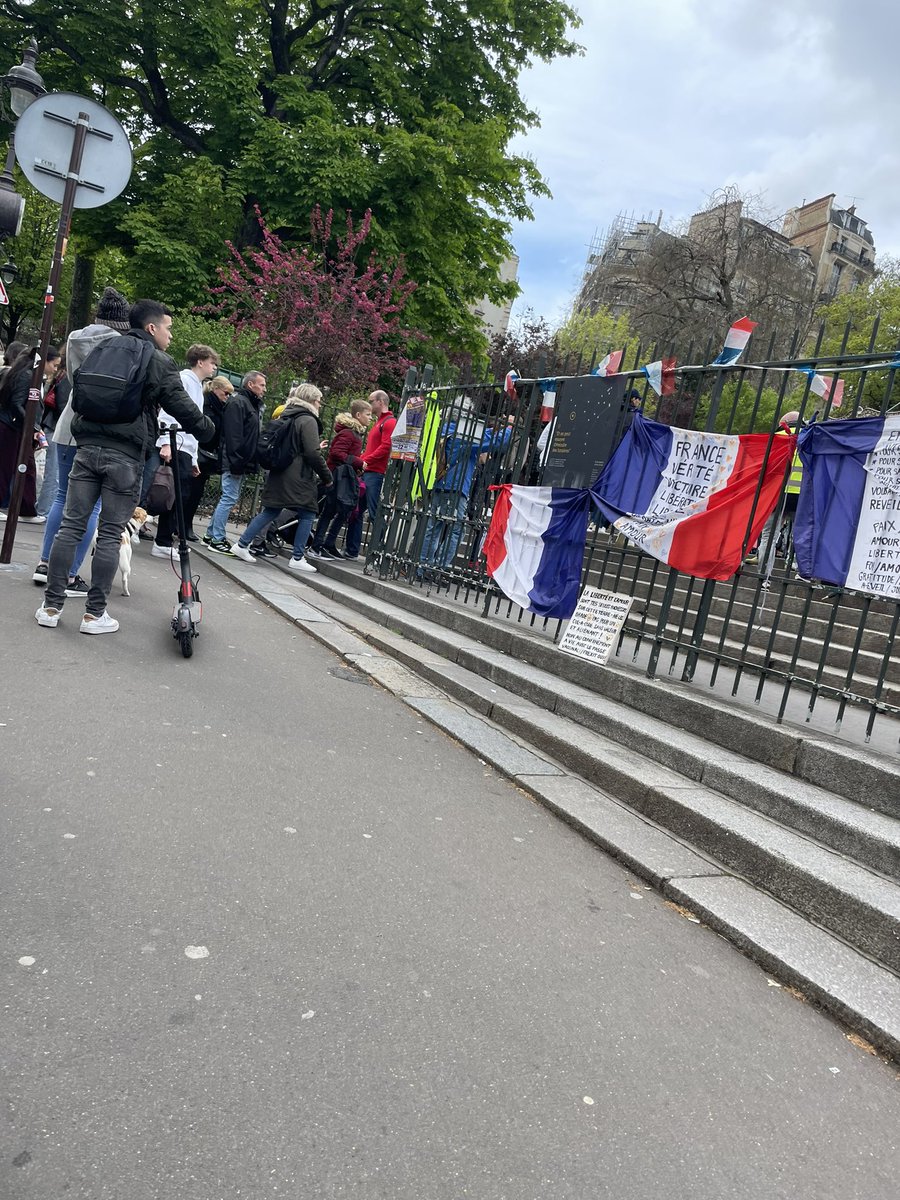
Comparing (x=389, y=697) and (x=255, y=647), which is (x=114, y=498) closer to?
(x=255, y=647)

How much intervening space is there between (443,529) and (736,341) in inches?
174

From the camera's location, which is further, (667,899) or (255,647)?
(255,647)

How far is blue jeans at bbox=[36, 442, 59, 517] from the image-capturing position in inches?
291

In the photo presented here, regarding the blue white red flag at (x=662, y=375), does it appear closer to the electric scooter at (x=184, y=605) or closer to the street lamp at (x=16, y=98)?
the electric scooter at (x=184, y=605)

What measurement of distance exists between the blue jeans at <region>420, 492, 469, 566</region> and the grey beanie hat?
4.11m

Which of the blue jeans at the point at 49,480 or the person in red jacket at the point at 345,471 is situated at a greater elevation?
the person in red jacket at the point at 345,471

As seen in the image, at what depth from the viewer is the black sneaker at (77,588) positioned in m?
6.69

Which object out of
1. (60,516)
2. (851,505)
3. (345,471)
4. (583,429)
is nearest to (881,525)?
(851,505)

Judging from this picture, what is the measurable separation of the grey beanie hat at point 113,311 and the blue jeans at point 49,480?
1366 mm

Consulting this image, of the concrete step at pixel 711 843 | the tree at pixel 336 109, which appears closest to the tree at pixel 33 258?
the tree at pixel 336 109

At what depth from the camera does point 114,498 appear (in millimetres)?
5723

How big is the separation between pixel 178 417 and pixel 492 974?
4.00 metres

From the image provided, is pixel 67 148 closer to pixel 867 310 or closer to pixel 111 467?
pixel 111 467

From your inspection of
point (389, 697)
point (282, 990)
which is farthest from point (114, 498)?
point (282, 990)
